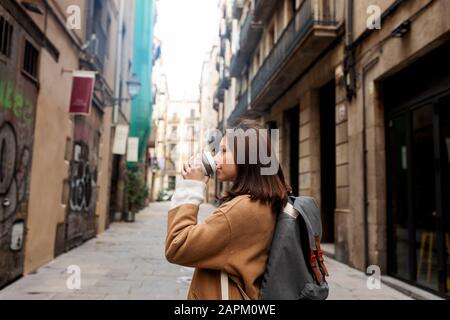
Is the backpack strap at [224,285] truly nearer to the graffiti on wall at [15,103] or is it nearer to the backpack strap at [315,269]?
the backpack strap at [315,269]

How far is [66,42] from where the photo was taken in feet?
26.1

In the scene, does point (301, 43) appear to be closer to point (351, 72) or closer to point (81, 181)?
point (351, 72)

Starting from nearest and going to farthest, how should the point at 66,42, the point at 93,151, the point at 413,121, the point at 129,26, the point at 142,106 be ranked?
the point at 413,121 < the point at 66,42 < the point at 93,151 < the point at 129,26 < the point at 142,106

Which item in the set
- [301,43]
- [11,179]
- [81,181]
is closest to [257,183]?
[11,179]

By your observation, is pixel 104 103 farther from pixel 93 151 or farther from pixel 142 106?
pixel 142 106

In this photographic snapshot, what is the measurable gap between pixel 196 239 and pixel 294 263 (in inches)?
13.4

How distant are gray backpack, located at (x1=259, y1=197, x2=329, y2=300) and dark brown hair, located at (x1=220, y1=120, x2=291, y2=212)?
0.06 m

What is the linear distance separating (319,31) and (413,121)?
3.35m

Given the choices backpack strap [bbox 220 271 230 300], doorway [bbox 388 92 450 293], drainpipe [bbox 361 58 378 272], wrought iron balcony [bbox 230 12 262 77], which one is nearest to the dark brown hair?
backpack strap [bbox 220 271 230 300]

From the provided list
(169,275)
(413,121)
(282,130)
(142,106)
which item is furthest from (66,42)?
(142,106)

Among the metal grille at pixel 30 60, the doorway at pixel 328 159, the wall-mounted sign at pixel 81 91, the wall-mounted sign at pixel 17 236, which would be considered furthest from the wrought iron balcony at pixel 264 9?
the wall-mounted sign at pixel 17 236

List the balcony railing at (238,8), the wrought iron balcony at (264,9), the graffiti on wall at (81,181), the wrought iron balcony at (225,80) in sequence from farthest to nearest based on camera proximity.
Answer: the wrought iron balcony at (225,80) < the balcony railing at (238,8) < the wrought iron balcony at (264,9) < the graffiti on wall at (81,181)

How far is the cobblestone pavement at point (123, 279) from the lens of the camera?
521 cm

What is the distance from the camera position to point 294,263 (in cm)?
135
